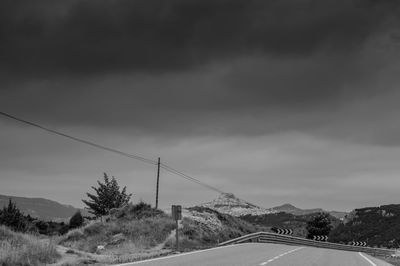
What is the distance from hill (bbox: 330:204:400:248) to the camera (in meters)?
113

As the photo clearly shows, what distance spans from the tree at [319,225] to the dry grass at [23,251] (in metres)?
83.2

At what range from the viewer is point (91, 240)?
39.0 m

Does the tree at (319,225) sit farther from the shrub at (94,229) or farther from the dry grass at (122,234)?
the shrub at (94,229)

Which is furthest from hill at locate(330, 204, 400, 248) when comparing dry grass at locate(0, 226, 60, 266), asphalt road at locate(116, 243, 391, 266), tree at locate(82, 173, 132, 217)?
dry grass at locate(0, 226, 60, 266)

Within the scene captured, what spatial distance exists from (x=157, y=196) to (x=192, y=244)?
33867mm

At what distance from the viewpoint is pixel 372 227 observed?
130 meters

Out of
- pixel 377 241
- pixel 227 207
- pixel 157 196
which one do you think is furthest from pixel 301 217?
pixel 157 196

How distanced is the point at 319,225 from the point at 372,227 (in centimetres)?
3526

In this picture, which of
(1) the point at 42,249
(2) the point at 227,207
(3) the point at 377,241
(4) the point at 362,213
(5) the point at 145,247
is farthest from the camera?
(2) the point at 227,207

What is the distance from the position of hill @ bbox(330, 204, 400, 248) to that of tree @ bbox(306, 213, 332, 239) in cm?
808

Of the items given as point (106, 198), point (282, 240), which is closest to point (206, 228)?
point (282, 240)

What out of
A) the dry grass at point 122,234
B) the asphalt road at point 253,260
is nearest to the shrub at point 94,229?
the dry grass at point 122,234

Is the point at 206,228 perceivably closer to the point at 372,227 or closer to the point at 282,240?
the point at 282,240

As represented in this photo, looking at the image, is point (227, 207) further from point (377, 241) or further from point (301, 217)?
point (377, 241)
